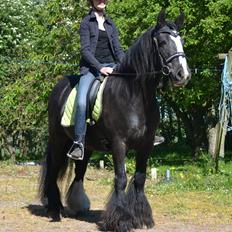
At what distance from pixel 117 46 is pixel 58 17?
9724 mm

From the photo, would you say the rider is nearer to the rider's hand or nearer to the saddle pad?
the rider's hand

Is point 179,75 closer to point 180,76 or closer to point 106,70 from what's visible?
point 180,76

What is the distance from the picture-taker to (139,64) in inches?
273

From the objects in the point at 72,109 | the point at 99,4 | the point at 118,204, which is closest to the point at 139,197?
the point at 118,204

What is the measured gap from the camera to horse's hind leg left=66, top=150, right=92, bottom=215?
816cm

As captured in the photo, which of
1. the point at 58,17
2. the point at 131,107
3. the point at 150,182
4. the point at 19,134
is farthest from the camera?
the point at 19,134

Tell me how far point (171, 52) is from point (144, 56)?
1.24 ft

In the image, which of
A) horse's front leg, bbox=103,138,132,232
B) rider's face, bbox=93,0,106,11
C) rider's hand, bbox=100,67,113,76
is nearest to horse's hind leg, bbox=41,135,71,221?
horse's front leg, bbox=103,138,132,232

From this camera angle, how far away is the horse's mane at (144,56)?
6867 mm

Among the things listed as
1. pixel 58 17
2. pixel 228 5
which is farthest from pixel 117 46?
pixel 58 17

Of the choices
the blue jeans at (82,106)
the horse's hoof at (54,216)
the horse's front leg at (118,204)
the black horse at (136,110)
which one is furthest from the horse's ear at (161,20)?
the horse's hoof at (54,216)

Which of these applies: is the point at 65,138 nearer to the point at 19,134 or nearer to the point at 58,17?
the point at 58,17

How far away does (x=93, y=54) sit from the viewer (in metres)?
7.32

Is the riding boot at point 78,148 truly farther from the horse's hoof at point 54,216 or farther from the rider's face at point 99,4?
the rider's face at point 99,4
